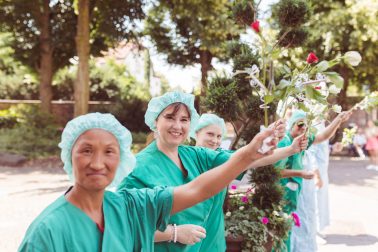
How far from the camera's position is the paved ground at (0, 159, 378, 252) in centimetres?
669

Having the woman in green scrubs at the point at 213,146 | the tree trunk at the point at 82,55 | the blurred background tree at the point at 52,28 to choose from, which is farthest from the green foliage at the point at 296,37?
the blurred background tree at the point at 52,28

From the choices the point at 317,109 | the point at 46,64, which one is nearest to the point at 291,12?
the point at 317,109

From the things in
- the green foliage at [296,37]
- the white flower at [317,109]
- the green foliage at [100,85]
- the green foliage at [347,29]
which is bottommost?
A: the white flower at [317,109]

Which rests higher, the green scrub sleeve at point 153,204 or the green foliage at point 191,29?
the green foliage at point 191,29

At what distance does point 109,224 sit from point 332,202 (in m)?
8.56

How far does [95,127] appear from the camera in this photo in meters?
1.87

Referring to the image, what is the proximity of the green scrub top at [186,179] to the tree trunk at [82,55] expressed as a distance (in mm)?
13253

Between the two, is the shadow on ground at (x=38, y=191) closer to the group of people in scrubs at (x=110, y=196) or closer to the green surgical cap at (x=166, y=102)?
the green surgical cap at (x=166, y=102)

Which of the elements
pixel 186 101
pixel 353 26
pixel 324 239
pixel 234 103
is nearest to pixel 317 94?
pixel 186 101

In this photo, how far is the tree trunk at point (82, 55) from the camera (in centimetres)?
1566

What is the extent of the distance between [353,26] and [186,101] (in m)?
17.4

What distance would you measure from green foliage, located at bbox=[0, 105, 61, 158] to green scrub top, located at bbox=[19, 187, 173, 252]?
1432 cm

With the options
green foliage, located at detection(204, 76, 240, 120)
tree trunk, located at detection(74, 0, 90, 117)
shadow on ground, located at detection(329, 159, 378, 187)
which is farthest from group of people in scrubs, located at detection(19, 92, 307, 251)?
tree trunk, located at detection(74, 0, 90, 117)

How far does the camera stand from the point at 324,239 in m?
6.85
